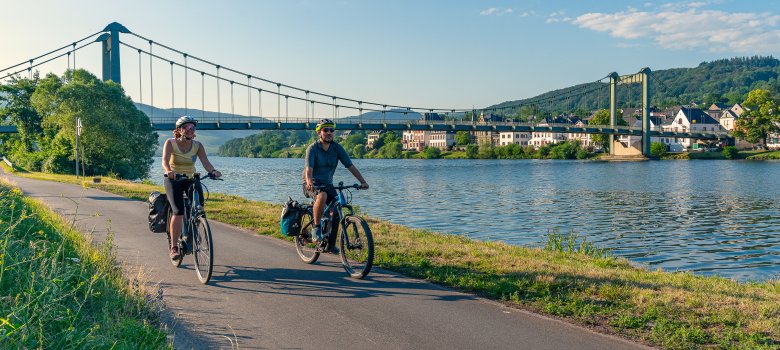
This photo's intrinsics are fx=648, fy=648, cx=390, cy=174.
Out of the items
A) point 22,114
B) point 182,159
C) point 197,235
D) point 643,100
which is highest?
point 643,100

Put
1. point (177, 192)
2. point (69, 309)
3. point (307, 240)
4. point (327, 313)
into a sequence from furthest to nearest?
point (307, 240) → point (177, 192) → point (327, 313) → point (69, 309)

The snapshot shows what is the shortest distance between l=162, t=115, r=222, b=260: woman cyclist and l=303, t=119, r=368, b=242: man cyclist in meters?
1.03

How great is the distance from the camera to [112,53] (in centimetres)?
4784

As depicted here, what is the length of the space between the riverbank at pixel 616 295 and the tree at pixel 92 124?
32.0m

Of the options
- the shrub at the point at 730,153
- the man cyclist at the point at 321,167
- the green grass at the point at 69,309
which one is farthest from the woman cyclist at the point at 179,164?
the shrub at the point at 730,153

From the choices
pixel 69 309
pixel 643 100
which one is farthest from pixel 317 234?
pixel 643 100

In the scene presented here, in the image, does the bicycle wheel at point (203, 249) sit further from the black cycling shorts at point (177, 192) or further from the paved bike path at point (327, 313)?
the black cycling shorts at point (177, 192)

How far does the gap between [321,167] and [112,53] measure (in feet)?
150

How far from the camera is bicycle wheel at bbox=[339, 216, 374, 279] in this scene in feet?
23.1

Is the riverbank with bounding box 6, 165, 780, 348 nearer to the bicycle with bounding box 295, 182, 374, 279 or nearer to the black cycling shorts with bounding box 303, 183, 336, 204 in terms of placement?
the bicycle with bounding box 295, 182, 374, 279

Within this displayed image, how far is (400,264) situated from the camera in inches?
309

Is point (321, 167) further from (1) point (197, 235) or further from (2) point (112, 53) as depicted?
(2) point (112, 53)

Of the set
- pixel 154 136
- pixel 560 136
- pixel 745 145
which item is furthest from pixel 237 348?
pixel 560 136

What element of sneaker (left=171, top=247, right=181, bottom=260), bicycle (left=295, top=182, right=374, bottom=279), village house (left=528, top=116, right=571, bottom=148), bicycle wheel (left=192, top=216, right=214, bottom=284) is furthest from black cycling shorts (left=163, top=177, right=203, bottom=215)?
village house (left=528, top=116, right=571, bottom=148)
